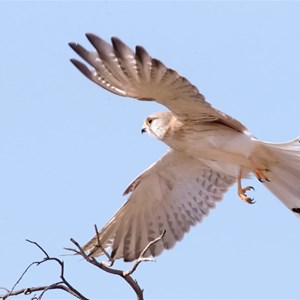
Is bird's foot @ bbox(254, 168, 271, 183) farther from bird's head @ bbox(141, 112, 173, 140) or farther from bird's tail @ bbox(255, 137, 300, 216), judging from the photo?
bird's head @ bbox(141, 112, 173, 140)

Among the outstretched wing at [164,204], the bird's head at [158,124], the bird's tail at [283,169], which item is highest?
the bird's tail at [283,169]

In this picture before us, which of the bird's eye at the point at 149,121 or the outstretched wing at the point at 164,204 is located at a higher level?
the bird's eye at the point at 149,121

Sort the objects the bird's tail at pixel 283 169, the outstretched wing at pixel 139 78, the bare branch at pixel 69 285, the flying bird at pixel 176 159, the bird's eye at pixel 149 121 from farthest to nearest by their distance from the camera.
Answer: the bird's eye at pixel 149 121 < the bird's tail at pixel 283 169 < the flying bird at pixel 176 159 < the outstretched wing at pixel 139 78 < the bare branch at pixel 69 285

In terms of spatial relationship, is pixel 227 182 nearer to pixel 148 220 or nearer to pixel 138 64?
pixel 148 220

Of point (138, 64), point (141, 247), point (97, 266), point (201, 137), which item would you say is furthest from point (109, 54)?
point (141, 247)

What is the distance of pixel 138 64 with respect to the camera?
5.37 metres

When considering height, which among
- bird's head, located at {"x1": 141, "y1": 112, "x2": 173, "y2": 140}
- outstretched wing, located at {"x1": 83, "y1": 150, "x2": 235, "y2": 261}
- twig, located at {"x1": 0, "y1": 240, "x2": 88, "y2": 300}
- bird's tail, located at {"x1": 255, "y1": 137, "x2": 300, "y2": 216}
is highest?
bird's tail, located at {"x1": 255, "y1": 137, "x2": 300, "y2": 216}

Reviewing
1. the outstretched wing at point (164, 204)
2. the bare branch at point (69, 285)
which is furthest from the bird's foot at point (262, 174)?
the bare branch at point (69, 285)

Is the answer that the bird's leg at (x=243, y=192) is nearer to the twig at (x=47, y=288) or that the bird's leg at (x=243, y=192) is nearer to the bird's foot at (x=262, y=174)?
the bird's foot at (x=262, y=174)

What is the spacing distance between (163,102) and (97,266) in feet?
7.18

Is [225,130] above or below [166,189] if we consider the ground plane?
above

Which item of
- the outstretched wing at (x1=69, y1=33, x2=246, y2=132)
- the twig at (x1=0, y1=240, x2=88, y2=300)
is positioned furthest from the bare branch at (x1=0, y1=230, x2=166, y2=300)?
the outstretched wing at (x1=69, y1=33, x2=246, y2=132)

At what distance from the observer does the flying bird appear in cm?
549

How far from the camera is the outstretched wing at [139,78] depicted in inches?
209
